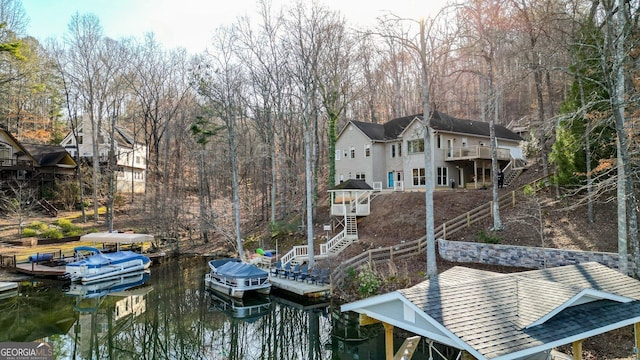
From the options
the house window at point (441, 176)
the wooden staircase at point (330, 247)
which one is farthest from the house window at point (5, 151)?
the house window at point (441, 176)

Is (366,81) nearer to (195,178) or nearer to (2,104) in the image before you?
(195,178)

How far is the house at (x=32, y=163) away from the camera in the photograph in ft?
124

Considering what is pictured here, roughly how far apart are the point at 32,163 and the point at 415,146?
38.1 m

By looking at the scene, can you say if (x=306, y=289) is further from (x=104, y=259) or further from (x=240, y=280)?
(x=104, y=259)

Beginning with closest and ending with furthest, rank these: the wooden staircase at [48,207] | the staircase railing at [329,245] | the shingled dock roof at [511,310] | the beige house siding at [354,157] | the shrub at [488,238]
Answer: the shingled dock roof at [511,310], the shrub at [488,238], the staircase railing at [329,245], the beige house siding at [354,157], the wooden staircase at [48,207]

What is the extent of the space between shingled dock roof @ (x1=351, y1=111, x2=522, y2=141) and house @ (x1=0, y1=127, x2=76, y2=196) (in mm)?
32648

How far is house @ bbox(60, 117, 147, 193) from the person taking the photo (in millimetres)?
44219

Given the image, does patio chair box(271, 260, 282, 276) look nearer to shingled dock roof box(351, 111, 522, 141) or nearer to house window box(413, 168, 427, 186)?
house window box(413, 168, 427, 186)

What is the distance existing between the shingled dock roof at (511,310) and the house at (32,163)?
41.5 metres

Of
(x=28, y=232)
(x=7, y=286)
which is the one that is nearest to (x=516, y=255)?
(x=7, y=286)

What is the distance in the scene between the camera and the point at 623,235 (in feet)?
38.8

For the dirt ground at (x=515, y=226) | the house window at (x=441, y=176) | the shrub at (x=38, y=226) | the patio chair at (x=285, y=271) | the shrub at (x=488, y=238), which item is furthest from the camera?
the shrub at (x=38, y=226)

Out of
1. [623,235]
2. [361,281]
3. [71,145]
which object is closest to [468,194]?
[361,281]

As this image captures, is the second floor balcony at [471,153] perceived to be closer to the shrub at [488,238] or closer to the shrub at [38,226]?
the shrub at [488,238]
